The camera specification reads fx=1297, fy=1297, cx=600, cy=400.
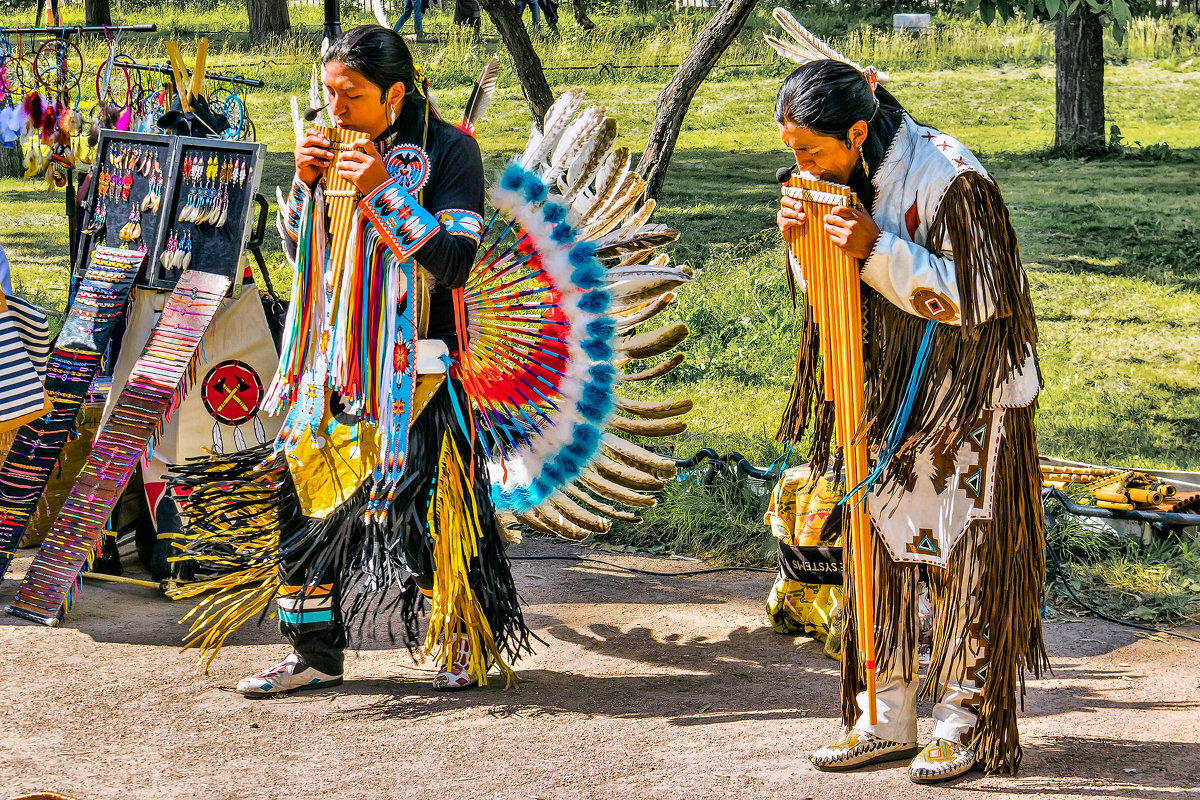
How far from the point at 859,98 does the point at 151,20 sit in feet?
34.3

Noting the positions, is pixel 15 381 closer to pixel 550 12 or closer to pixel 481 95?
pixel 481 95

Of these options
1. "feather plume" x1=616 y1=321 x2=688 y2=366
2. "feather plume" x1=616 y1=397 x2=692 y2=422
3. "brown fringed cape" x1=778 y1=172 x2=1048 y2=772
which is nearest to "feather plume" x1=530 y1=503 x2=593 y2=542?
"feather plume" x1=616 y1=397 x2=692 y2=422

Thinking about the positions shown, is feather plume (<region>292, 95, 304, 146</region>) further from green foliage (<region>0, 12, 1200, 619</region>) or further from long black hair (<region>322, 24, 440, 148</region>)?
green foliage (<region>0, 12, 1200, 619</region>)

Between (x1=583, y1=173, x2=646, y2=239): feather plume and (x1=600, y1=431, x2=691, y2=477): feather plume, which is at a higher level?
(x1=583, y1=173, x2=646, y2=239): feather plume

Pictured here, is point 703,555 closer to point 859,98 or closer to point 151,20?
point 859,98

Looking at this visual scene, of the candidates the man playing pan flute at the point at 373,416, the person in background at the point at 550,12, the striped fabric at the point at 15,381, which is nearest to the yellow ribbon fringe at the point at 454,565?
the man playing pan flute at the point at 373,416

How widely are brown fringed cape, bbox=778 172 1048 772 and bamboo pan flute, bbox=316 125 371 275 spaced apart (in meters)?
1.26

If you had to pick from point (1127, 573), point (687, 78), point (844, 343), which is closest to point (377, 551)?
point (844, 343)

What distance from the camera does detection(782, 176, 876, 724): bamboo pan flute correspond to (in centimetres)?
296

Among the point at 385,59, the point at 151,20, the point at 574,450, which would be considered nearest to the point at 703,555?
the point at 574,450

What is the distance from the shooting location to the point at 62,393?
459 cm

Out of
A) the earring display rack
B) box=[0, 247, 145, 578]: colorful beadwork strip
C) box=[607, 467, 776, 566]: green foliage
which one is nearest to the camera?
box=[0, 247, 145, 578]: colorful beadwork strip

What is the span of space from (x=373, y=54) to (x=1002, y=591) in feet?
6.75

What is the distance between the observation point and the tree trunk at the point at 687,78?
22.9 feet
